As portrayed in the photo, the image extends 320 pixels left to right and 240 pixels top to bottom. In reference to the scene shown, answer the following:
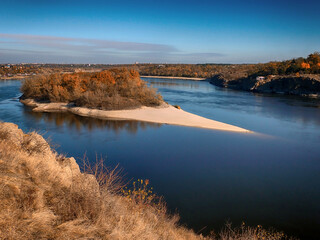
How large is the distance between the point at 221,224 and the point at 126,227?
537cm

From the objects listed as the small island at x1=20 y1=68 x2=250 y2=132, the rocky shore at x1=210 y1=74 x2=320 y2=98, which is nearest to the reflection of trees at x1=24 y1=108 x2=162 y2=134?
the small island at x1=20 y1=68 x2=250 y2=132

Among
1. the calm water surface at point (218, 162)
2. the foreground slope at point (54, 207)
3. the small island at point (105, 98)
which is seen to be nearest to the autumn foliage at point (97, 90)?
the small island at point (105, 98)

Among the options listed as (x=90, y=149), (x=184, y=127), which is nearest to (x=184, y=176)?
(x=90, y=149)

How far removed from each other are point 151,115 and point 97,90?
28.5 feet

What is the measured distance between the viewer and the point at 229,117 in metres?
28.2

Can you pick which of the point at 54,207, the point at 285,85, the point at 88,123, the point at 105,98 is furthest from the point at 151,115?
the point at 285,85

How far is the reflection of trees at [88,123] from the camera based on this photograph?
22.7 metres

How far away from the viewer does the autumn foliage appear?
30234 mm

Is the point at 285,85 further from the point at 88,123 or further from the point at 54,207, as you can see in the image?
the point at 54,207

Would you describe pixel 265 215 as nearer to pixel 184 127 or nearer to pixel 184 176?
pixel 184 176

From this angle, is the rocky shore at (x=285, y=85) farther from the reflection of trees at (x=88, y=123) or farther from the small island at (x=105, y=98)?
the reflection of trees at (x=88, y=123)

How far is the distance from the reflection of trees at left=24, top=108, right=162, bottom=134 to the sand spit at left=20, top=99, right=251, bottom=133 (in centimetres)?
145

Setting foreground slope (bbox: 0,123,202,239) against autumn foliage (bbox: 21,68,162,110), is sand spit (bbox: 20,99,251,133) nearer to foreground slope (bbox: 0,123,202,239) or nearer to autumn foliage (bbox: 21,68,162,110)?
autumn foliage (bbox: 21,68,162,110)

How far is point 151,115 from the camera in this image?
27.8 m
